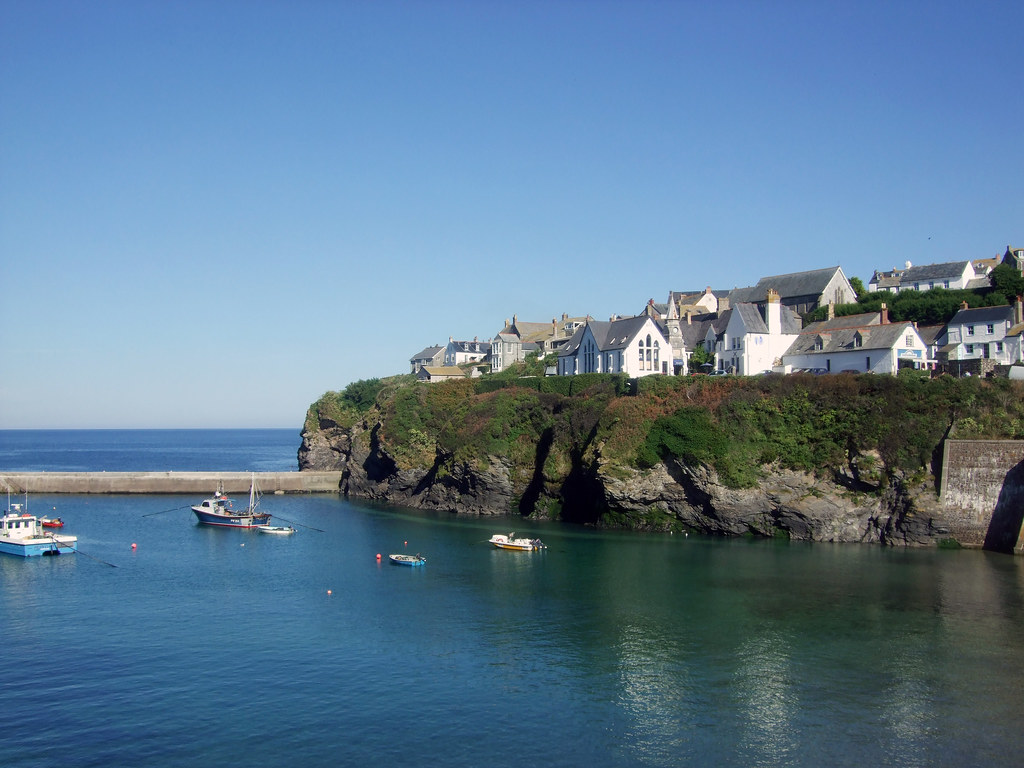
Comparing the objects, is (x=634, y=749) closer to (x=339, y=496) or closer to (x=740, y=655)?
(x=740, y=655)

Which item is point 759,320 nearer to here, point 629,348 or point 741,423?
point 629,348

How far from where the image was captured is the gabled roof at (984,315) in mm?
81250

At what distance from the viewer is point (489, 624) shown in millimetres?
44875

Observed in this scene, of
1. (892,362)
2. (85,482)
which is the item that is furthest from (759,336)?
(85,482)

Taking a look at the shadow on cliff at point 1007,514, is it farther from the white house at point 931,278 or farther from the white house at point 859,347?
the white house at point 931,278

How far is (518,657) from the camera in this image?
39.5m

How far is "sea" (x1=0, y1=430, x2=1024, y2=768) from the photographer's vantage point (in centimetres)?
3014

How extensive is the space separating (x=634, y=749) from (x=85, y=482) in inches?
3743

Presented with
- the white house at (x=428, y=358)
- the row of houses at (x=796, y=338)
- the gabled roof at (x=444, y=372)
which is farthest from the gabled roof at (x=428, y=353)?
the row of houses at (x=796, y=338)

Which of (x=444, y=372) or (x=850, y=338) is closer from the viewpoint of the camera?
(x=850, y=338)

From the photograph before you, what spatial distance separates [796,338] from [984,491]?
98.2 feet

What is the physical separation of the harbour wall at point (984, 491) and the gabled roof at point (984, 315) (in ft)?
78.9

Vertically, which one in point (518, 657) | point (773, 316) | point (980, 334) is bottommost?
point (518, 657)

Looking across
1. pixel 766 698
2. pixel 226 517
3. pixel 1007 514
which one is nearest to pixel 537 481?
pixel 226 517
